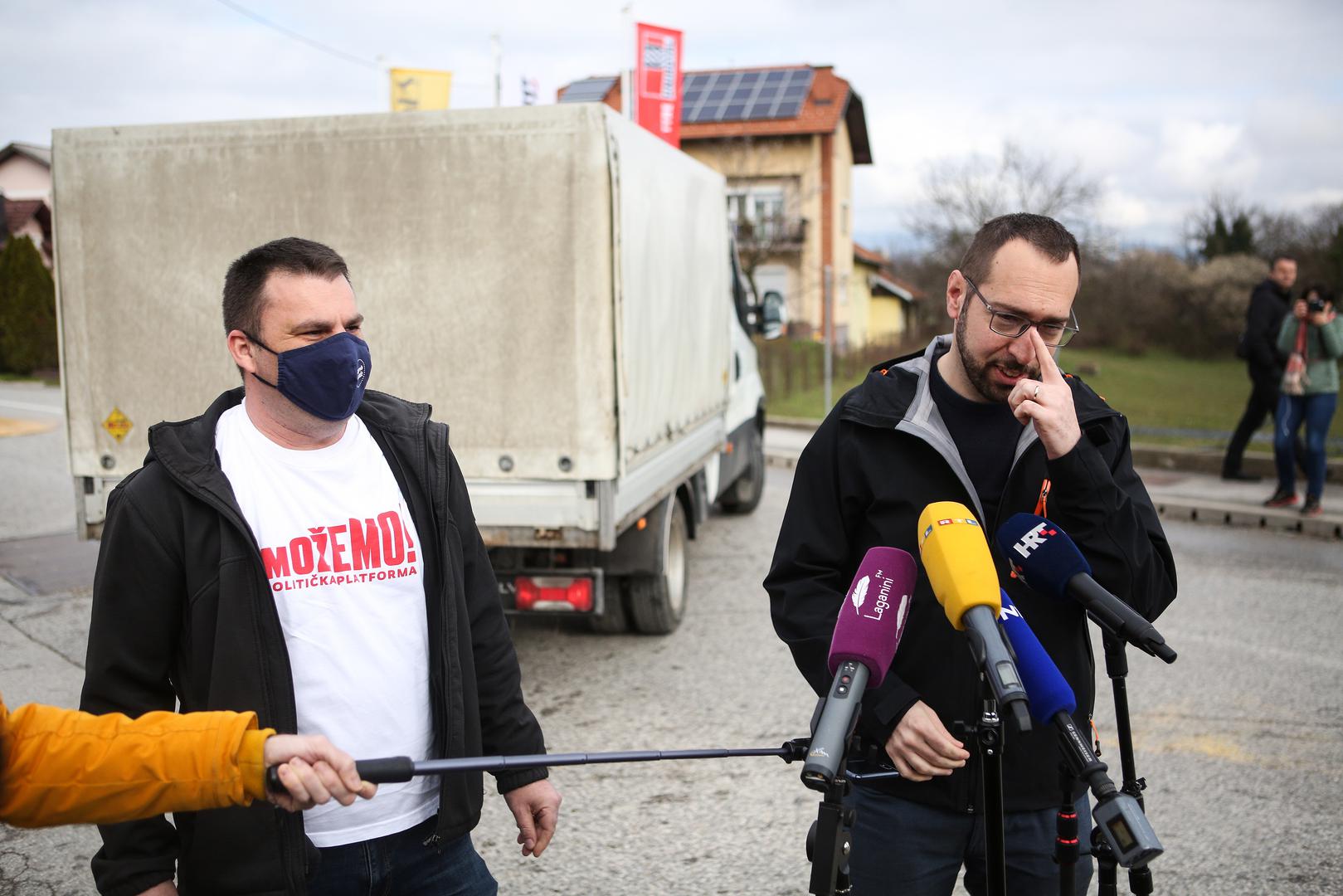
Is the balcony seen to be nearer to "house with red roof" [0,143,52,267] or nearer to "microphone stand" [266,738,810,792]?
"microphone stand" [266,738,810,792]

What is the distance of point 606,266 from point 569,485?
1.14 m

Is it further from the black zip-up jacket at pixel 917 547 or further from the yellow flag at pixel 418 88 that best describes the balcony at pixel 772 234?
the black zip-up jacket at pixel 917 547

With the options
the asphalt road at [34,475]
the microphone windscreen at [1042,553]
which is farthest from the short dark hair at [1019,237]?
the asphalt road at [34,475]

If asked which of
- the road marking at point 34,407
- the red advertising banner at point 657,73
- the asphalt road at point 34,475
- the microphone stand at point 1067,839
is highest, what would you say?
the red advertising banner at point 657,73

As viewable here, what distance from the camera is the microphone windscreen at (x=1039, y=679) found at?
179cm

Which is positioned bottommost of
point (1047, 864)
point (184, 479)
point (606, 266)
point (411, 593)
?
point (1047, 864)

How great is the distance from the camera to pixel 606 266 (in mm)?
5512

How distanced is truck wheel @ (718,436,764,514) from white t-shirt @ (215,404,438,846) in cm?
876

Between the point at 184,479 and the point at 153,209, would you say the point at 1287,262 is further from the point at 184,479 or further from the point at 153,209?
the point at 184,479

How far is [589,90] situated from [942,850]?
124 feet

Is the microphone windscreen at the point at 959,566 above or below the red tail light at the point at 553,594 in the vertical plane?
above

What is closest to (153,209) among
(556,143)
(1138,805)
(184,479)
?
(556,143)

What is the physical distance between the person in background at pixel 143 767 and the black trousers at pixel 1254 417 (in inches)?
423

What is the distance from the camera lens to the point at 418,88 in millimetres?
12188
